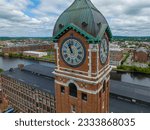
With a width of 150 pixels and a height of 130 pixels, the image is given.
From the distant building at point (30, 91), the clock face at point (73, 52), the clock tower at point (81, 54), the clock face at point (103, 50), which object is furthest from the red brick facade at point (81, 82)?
the distant building at point (30, 91)

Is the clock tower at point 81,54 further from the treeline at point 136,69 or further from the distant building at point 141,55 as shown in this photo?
the distant building at point 141,55

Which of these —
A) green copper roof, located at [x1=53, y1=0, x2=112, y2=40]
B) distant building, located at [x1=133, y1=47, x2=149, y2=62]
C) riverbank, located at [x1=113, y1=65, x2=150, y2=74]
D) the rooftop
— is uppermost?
green copper roof, located at [x1=53, y1=0, x2=112, y2=40]

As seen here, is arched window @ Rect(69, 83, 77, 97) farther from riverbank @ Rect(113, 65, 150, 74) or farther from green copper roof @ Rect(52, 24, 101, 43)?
riverbank @ Rect(113, 65, 150, 74)

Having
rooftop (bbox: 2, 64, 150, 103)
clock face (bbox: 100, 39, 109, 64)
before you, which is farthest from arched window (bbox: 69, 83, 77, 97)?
rooftop (bbox: 2, 64, 150, 103)

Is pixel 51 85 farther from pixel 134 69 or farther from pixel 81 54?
pixel 134 69

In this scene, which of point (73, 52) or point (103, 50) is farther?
point (103, 50)

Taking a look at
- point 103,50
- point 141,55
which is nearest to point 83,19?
point 103,50

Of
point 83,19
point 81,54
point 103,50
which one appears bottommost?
point 81,54
